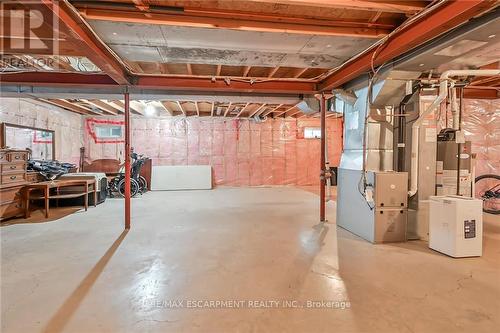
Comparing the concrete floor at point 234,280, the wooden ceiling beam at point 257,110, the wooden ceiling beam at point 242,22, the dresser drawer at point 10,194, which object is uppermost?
the wooden ceiling beam at point 257,110

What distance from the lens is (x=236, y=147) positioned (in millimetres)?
8742

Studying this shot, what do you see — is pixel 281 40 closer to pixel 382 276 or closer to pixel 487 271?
pixel 382 276

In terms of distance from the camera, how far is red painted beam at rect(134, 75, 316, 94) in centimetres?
400

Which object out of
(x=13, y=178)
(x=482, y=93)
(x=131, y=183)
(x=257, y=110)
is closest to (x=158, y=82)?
(x=13, y=178)

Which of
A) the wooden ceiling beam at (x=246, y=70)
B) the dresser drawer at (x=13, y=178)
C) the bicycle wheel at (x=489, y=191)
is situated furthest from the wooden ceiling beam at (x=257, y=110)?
the dresser drawer at (x=13, y=178)

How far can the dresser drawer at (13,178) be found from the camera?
13.6 ft

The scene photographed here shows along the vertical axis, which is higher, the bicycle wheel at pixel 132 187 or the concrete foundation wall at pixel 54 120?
the concrete foundation wall at pixel 54 120

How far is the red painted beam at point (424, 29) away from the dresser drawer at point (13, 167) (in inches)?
200

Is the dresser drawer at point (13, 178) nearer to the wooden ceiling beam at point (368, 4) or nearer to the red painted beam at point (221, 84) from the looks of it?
the red painted beam at point (221, 84)

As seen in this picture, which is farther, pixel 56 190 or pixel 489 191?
pixel 56 190

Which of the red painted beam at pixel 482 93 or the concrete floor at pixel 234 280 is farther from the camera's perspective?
the red painted beam at pixel 482 93

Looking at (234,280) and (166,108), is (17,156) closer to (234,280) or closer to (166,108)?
(166,108)

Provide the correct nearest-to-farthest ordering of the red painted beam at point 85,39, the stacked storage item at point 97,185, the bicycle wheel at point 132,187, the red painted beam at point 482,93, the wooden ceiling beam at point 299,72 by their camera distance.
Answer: the red painted beam at point 85,39
the wooden ceiling beam at point 299,72
the red painted beam at point 482,93
the stacked storage item at point 97,185
the bicycle wheel at point 132,187

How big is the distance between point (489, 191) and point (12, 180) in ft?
26.4
